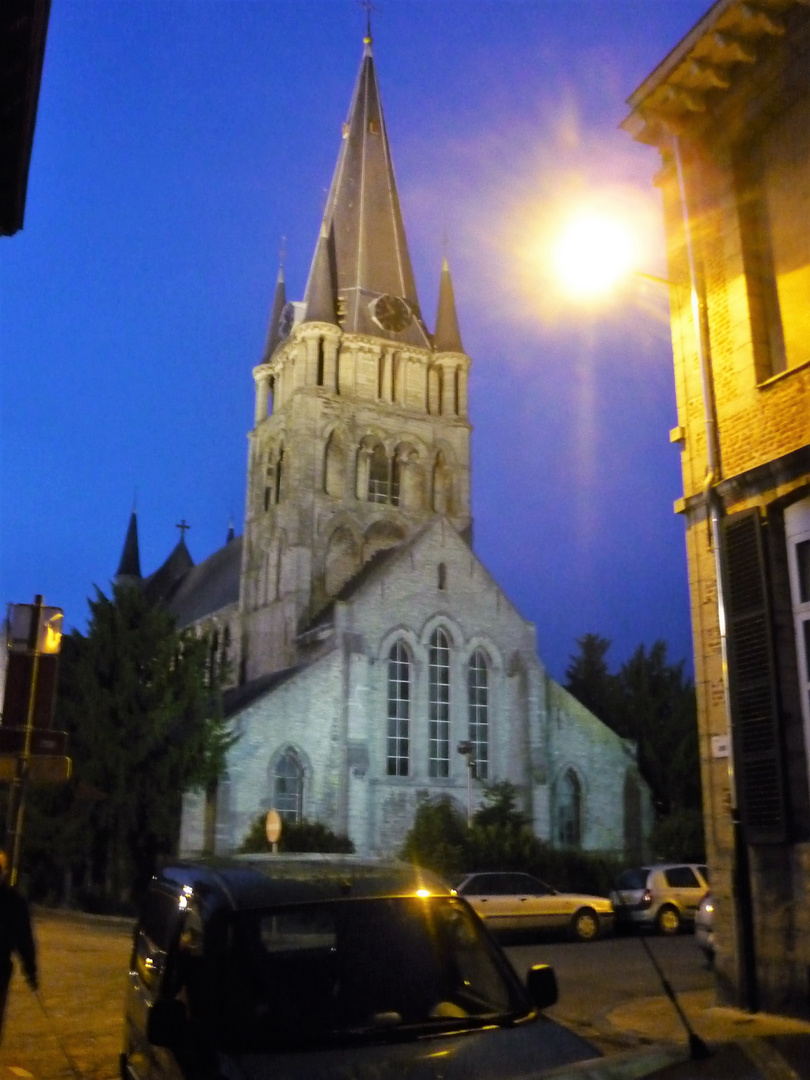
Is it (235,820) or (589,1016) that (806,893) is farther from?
(235,820)

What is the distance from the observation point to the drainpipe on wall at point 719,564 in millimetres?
9391

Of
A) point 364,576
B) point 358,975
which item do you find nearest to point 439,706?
point 364,576

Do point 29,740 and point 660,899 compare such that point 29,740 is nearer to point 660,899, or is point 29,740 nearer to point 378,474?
point 660,899

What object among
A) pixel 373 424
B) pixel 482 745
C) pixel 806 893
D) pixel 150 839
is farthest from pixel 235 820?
pixel 806 893

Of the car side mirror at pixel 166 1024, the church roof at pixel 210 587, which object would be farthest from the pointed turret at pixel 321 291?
the car side mirror at pixel 166 1024

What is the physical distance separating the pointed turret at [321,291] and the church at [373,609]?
3.9 inches

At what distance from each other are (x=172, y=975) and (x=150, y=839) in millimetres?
23336

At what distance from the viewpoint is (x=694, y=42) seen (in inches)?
421

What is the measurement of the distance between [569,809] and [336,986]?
33139mm

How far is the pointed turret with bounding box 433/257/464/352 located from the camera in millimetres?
45844

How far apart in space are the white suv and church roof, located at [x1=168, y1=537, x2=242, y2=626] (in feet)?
90.7

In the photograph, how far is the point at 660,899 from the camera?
20.2 m

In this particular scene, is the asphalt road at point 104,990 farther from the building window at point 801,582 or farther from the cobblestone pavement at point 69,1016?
the building window at point 801,582

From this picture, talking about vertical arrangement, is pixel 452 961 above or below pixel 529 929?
above
